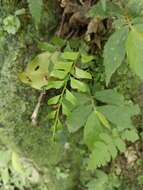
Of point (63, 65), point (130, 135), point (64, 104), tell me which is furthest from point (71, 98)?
point (130, 135)

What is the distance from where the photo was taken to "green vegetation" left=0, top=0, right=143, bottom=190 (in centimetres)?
204

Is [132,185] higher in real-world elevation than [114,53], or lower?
lower

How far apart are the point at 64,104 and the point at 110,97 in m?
0.24

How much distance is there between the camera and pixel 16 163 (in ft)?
7.56

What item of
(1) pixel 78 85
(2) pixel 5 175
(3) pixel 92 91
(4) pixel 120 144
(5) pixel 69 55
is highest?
(5) pixel 69 55

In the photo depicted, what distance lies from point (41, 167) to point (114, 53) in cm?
100

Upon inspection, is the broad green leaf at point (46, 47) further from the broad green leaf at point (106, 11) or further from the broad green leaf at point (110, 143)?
the broad green leaf at point (110, 143)

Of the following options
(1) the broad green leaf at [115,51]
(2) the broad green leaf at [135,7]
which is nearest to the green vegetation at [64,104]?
(2) the broad green leaf at [135,7]

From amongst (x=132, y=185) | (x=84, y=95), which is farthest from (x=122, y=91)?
(x=132, y=185)

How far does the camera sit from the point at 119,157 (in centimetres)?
236

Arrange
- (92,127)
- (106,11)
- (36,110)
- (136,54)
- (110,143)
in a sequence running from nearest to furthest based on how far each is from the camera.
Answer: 1. (136,54)
2. (106,11)
3. (92,127)
4. (110,143)
5. (36,110)

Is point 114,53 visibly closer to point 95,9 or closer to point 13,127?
point 95,9

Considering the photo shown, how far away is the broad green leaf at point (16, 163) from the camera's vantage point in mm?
2299

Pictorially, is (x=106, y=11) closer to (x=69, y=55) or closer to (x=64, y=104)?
(x=69, y=55)
